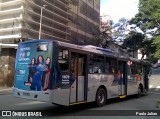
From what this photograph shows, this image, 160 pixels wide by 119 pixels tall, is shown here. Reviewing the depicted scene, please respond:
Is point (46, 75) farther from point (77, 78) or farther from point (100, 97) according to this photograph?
point (100, 97)

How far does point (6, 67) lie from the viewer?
111 ft

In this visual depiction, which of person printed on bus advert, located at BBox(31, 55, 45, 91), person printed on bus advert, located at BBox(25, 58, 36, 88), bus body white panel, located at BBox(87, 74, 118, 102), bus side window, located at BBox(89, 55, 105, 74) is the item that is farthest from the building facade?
person printed on bus advert, located at BBox(31, 55, 45, 91)

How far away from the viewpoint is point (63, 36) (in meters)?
61.5

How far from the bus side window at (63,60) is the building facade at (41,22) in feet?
77.9

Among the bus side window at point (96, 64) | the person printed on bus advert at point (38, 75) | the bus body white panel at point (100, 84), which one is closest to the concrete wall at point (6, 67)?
the bus body white panel at point (100, 84)

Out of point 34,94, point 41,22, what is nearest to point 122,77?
point 34,94

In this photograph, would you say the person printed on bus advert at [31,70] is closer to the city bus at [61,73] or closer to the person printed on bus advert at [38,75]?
the city bus at [61,73]

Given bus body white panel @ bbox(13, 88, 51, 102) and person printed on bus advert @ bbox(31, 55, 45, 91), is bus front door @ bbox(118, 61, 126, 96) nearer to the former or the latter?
person printed on bus advert @ bbox(31, 55, 45, 91)

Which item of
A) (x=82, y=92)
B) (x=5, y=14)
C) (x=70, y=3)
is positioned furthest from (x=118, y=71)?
(x=70, y=3)

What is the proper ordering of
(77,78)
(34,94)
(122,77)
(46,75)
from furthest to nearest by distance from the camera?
1. (122,77)
2. (77,78)
3. (34,94)
4. (46,75)

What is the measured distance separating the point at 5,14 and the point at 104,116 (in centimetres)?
4738

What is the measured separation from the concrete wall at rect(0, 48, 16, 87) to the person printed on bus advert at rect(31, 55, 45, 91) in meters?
23.5

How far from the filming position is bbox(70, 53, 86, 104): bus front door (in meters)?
11.4

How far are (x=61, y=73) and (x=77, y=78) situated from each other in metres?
1.18
